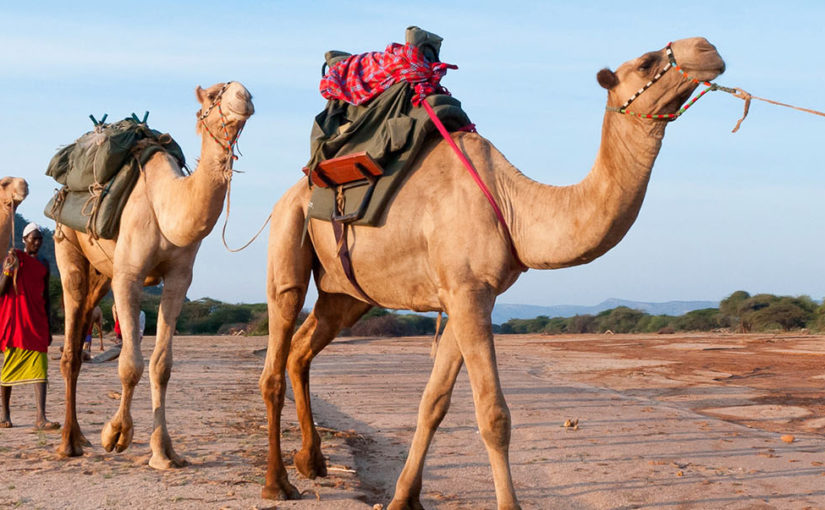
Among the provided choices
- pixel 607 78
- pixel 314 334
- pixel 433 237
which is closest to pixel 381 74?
pixel 433 237

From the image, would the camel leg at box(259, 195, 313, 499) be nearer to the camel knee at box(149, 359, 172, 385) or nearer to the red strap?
the camel knee at box(149, 359, 172, 385)

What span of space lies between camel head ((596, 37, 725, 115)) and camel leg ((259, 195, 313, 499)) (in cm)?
270

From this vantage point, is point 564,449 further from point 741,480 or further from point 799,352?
point 799,352

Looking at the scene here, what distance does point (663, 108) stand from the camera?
15.2ft

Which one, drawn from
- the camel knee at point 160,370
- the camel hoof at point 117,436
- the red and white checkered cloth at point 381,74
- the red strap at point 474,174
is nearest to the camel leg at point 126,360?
the camel hoof at point 117,436

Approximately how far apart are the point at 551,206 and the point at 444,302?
85cm

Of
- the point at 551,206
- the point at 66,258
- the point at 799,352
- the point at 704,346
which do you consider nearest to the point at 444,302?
the point at 551,206

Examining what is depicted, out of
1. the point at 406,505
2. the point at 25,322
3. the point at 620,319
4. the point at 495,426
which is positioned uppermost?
the point at 620,319

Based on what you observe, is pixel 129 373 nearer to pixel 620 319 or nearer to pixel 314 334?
pixel 314 334

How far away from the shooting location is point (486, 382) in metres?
5.12

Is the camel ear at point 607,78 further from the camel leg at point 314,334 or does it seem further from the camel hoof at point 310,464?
the camel hoof at point 310,464

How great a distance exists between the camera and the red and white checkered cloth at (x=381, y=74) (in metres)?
6.06

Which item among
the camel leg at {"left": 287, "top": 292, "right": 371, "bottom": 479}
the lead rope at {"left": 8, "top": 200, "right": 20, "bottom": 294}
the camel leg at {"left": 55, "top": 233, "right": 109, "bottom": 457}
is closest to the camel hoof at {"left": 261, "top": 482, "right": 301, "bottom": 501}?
the camel leg at {"left": 287, "top": 292, "right": 371, "bottom": 479}

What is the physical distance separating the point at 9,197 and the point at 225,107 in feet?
10.8
